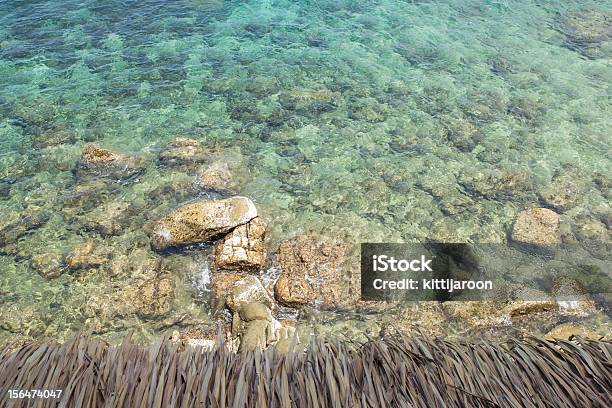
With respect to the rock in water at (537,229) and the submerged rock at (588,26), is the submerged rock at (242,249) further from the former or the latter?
the submerged rock at (588,26)

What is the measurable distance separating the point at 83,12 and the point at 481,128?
10.7 metres

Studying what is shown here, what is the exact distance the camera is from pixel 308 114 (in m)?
8.70

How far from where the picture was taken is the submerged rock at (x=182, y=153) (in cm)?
752

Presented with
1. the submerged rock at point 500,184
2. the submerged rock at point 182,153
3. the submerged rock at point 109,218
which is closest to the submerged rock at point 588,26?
the submerged rock at point 500,184

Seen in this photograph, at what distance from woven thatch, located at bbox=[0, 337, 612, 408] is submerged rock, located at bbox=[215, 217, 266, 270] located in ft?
9.80

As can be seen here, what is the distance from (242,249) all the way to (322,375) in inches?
137

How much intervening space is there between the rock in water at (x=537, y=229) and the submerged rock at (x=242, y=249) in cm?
384

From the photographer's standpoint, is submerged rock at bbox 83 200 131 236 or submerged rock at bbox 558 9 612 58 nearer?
submerged rock at bbox 83 200 131 236

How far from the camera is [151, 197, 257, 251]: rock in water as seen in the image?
241 inches

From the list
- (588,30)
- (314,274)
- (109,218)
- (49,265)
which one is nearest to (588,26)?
(588,30)

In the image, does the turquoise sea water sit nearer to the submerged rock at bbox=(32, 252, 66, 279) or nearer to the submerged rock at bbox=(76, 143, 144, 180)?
the submerged rock at bbox=(32, 252, 66, 279)

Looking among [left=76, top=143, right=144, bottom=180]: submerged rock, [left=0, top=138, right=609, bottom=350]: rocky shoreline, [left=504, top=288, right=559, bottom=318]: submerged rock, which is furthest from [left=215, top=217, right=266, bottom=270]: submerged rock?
[left=504, top=288, right=559, bottom=318]: submerged rock

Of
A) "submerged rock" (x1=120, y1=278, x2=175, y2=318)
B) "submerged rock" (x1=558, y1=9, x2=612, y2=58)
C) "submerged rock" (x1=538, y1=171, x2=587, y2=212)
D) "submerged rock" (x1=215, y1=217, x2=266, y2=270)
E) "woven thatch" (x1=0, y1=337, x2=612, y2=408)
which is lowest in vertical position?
"submerged rock" (x1=120, y1=278, x2=175, y2=318)

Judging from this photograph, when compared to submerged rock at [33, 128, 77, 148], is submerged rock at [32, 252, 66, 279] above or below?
below
